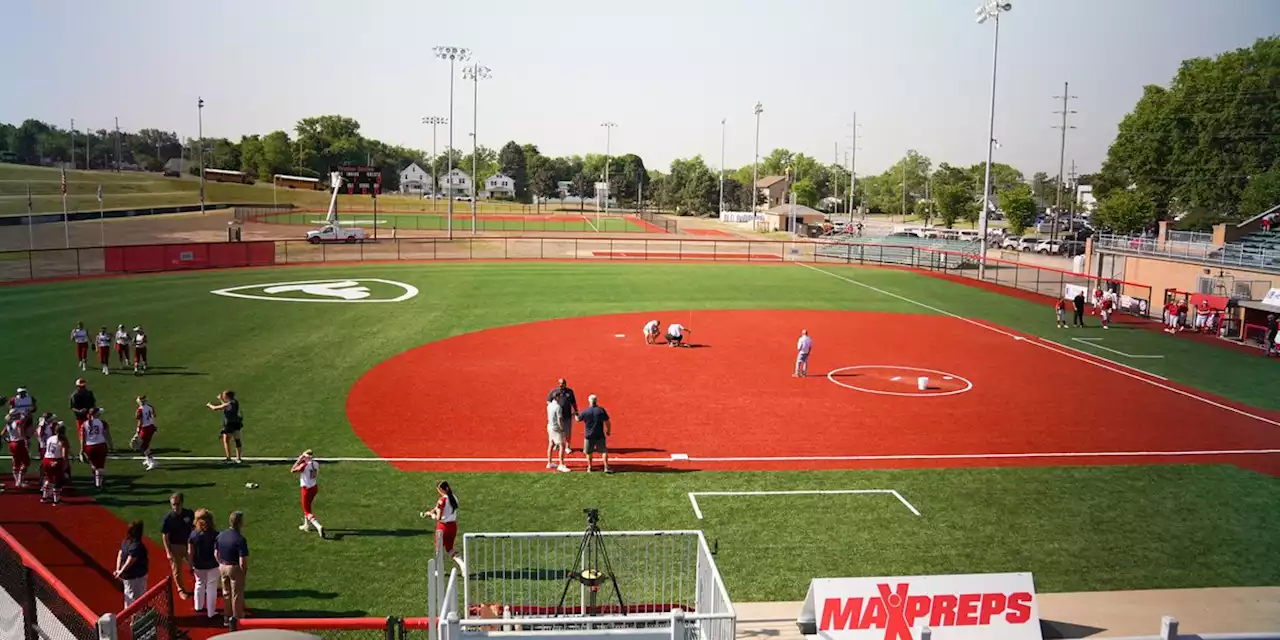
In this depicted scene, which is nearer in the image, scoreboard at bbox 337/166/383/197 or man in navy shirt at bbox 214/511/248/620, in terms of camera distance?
man in navy shirt at bbox 214/511/248/620

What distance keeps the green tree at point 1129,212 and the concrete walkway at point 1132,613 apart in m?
74.9

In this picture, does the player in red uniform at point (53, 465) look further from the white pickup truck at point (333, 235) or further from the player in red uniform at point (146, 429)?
the white pickup truck at point (333, 235)

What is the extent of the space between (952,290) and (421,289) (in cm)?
3026

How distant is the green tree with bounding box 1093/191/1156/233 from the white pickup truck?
218 feet

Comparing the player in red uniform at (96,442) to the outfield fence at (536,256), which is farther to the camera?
the outfield fence at (536,256)

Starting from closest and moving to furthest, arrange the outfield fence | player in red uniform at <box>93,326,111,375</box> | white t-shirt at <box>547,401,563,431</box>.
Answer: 1. white t-shirt at <box>547,401,563,431</box>
2. player in red uniform at <box>93,326,111,375</box>
3. the outfield fence

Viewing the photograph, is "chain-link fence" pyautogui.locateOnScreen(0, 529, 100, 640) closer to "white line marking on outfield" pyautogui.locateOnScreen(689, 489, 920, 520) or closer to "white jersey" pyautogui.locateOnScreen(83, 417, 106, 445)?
"white jersey" pyautogui.locateOnScreen(83, 417, 106, 445)

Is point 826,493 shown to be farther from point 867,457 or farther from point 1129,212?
point 1129,212

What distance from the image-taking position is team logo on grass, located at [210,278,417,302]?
4091 centimetres

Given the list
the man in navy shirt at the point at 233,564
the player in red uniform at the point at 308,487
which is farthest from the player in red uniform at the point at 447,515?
the man in navy shirt at the point at 233,564

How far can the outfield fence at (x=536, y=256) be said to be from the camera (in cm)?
4875

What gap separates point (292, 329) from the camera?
32.9 metres

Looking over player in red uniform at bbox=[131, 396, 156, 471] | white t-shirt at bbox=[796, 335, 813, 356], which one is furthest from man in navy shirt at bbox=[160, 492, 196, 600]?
white t-shirt at bbox=[796, 335, 813, 356]

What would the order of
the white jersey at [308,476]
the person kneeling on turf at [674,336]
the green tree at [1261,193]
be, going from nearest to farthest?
the white jersey at [308,476] < the person kneeling on turf at [674,336] < the green tree at [1261,193]
